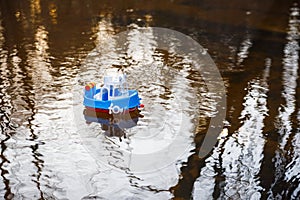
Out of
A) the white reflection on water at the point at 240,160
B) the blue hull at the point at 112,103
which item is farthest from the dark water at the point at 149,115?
the blue hull at the point at 112,103

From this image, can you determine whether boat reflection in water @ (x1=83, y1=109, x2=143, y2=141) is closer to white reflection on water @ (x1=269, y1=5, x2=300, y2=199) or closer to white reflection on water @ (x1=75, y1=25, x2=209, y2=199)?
white reflection on water @ (x1=75, y1=25, x2=209, y2=199)

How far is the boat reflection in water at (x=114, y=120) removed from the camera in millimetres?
3093

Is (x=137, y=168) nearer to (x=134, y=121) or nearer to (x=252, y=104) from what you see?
(x=134, y=121)

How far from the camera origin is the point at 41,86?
383 centimetres

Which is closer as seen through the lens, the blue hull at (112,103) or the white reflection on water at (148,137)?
the white reflection on water at (148,137)

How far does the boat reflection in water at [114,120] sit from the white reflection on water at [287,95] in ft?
3.28

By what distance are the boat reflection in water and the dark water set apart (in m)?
0.02

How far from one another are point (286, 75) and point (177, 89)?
3.72 ft

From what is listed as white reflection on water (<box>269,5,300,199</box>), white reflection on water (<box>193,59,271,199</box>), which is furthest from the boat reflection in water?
white reflection on water (<box>269,5,300,199</box>)

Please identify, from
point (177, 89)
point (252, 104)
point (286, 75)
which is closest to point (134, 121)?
point (177, 89)

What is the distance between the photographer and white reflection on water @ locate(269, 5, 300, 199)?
275cm

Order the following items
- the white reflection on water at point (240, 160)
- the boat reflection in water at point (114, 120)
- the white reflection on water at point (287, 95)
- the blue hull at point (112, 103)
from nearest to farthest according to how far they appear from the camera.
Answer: the white reflection on water at point (240, 160)
the white reflection on water at point (287, 95)
the boat reflection in water at point (114, 120)
the blue hull at point (112, 103)

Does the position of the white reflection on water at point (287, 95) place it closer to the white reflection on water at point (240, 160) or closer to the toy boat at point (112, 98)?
the white reflection on water at point (240, 160)

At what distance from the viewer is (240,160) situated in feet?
9.04
